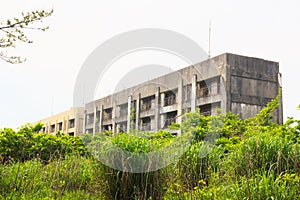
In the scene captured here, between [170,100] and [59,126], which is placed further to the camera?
[59,126]

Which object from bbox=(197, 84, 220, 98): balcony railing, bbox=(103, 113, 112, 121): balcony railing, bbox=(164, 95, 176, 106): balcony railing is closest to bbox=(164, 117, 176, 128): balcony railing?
bbox=(164, 95, 176, 106): balcony railing

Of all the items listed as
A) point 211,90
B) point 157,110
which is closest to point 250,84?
point 211,90

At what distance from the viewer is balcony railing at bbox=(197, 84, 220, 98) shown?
1951cm

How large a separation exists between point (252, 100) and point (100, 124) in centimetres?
1602

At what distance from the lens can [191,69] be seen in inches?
843

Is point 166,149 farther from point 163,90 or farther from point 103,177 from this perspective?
point 163,90

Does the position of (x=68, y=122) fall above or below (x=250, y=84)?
below

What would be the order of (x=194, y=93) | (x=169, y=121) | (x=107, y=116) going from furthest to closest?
(x=107, y=116), (x=169, y=121), (x=194, y=93)

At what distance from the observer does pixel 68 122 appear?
43.8 metres

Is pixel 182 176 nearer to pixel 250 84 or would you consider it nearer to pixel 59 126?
pixel 250 84

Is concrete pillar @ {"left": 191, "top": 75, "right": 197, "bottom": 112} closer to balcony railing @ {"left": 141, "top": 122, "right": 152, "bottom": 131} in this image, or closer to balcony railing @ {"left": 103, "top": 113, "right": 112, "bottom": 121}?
balcony railing @ {"left": 141, "top": 122, "right": 152, "bottom": 131}

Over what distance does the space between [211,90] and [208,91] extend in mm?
450

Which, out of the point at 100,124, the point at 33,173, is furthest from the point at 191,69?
the point at 33,173

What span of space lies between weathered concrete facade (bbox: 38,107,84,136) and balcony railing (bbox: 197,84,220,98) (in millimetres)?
17593
